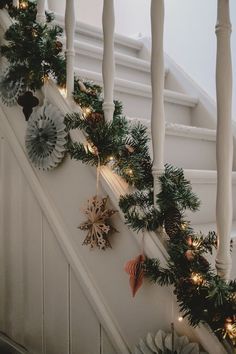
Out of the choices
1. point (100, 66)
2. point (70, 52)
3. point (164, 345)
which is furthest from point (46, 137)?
point (100, 66)

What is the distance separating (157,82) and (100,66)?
1056 mm

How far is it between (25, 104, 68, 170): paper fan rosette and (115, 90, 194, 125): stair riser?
1.74ft

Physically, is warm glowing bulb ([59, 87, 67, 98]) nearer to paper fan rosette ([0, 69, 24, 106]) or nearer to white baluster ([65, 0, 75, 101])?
white baluster ([65, 0, 75, 101])

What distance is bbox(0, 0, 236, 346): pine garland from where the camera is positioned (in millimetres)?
607

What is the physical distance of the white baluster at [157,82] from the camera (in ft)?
2.38

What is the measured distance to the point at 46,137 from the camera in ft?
3.12

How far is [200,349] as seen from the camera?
2.10ft

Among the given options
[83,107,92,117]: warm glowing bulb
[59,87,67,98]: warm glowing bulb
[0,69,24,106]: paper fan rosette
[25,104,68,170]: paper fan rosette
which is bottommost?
[25,104,68,170]: paper fan rosette

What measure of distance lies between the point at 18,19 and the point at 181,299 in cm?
99

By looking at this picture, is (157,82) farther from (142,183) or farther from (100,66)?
(100,66)

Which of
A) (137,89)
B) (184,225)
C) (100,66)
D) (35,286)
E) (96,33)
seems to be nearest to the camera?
(184,225)

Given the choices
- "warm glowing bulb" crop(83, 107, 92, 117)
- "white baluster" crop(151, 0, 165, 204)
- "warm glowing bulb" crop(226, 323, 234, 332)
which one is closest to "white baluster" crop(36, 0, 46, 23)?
"warm glowing bulb" crop(83, 107, 92, 117)

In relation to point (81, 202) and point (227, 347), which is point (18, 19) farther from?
point (227, 347)

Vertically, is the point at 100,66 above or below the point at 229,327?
above
